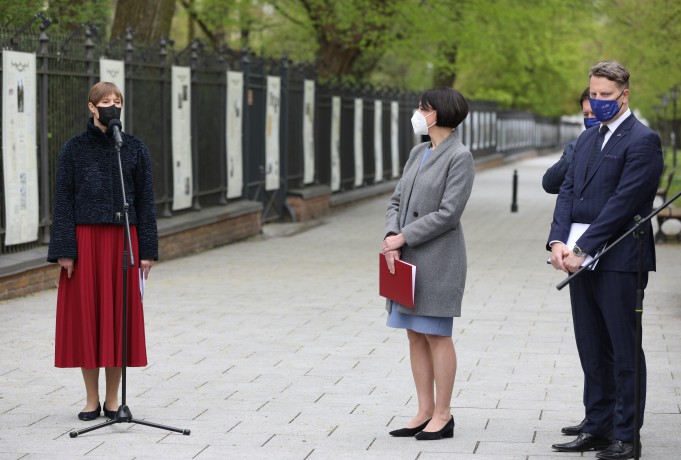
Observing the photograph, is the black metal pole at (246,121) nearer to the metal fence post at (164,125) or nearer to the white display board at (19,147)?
the metal fence post at (164,125)

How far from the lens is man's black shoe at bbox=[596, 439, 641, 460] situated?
19.3 ft

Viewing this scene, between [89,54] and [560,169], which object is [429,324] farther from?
[89,54]

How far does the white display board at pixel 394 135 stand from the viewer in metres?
30.9

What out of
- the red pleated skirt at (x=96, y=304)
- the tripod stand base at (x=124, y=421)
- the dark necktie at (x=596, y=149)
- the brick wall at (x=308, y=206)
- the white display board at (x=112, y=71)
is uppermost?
the white display board at (x=112, y=71)

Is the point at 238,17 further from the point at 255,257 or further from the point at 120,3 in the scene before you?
the point at 255,257

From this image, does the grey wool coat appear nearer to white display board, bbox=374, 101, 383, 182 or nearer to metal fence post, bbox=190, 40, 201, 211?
metal fence post, bbox=190, 40, 201, 211

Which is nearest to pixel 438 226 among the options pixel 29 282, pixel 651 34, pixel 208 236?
pixel 29 282

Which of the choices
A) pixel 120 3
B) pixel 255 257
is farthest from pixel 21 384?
pixel 120 3

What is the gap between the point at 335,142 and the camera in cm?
2533

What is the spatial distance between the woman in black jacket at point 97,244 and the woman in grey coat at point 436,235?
53.2 inches

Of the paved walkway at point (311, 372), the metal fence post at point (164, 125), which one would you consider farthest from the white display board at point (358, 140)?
the paved walkway at point (311, 372)

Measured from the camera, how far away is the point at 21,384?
7.89 m

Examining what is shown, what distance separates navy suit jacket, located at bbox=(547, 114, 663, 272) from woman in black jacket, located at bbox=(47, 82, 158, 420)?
7.22ft

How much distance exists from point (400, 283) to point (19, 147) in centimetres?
667
